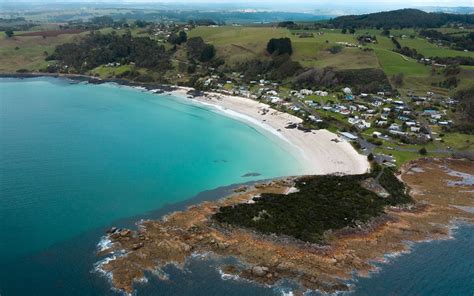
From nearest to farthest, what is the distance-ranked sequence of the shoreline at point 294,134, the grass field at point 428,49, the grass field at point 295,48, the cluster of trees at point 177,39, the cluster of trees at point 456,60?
the shoreline at point 294,134 < the cluster of trees at point 456,60 < the grass field at point 295,48 < the grass field at point 428,49 < the cluster of trees at point 177,39

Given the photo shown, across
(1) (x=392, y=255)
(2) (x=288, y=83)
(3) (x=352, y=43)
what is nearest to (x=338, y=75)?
(2) (x=288, y=83)

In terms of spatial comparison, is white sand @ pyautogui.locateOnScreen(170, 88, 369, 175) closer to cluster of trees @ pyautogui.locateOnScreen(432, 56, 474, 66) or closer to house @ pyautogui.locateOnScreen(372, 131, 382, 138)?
house @ pyautogui.locateOnScreen(372, 131, 382, 138)

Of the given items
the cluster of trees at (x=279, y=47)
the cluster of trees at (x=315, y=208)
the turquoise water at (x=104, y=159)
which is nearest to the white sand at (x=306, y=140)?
the turquoise water at (x=104, y=159)

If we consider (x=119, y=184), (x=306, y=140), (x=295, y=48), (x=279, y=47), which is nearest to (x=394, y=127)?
(x=306, y=140)

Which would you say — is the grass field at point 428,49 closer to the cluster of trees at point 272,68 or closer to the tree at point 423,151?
the cluster of trees at point 272,68

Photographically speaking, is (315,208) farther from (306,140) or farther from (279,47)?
(279,47)

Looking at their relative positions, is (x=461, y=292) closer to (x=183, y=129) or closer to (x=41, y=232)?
(x=41, y=232)
